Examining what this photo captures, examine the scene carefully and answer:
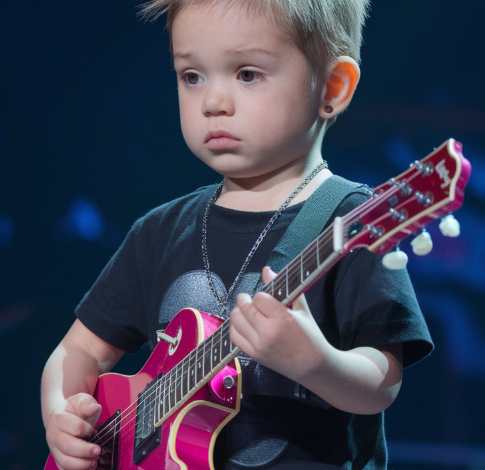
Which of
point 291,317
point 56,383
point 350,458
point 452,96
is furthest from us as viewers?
point 452,96

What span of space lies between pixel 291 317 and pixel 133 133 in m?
1.44

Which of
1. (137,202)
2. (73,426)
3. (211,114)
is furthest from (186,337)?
(137,202)

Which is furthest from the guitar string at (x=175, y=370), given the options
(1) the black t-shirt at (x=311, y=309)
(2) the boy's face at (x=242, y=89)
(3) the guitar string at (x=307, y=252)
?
(2) the boy's face at (x=242, y=89)

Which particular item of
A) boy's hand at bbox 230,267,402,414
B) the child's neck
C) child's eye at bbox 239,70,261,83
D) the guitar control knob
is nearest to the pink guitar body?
the guitar control knob

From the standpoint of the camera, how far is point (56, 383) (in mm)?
1098

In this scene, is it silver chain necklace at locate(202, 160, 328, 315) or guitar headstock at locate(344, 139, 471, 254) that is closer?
guitar headstock at locate(344, 139, 471, 254)

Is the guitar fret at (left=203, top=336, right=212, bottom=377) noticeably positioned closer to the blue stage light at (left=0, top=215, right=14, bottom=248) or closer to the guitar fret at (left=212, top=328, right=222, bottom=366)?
the guitar fret at (left=212, top=328, right=222, bottom=366)

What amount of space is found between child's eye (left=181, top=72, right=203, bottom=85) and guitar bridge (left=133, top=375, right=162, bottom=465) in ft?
1.64

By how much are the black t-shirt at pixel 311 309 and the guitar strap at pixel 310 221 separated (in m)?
0.02

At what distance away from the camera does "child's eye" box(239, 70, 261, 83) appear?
90 centimetres

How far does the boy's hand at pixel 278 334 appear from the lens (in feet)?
2.24

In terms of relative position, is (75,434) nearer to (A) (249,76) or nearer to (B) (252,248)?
(B) (252,248)

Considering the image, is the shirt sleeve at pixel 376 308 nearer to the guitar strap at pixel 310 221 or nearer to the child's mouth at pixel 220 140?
the guitar strap at pixel 310 221

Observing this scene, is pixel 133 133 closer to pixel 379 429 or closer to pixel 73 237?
pixel 73 237
